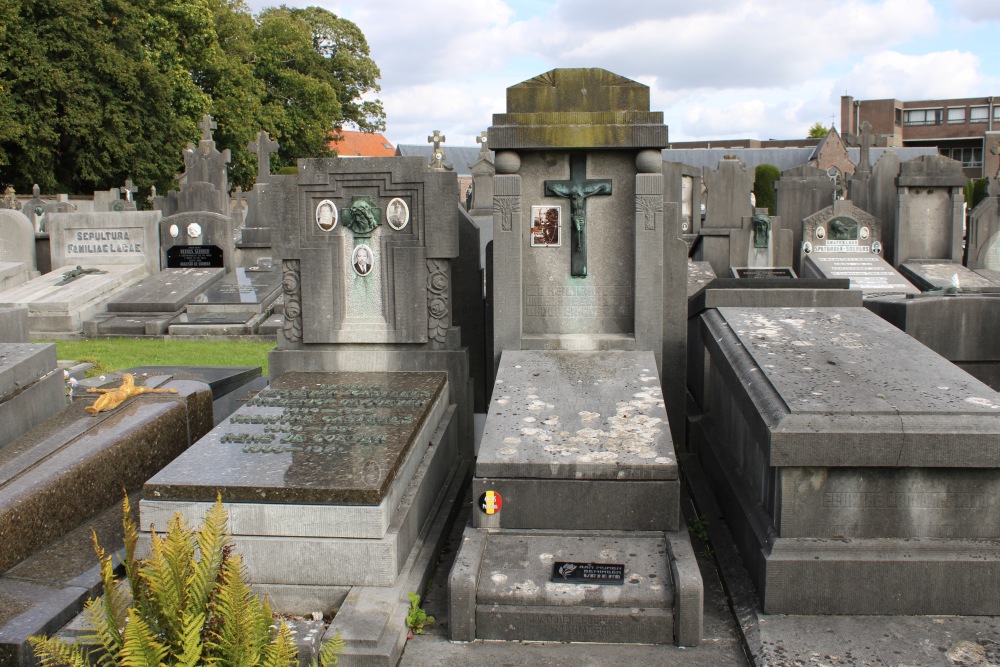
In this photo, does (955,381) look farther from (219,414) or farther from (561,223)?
(219,414)

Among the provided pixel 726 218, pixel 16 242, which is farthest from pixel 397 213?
pixel 16 242

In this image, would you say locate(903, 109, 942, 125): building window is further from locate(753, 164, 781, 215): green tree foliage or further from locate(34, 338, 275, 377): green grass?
locate(34, 338, 275, 377): green grass

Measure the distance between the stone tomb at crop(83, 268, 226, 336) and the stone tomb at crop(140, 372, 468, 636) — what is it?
8.75m

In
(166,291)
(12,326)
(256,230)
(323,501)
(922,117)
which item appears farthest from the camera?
(922,117)

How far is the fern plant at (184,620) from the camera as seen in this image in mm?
2500

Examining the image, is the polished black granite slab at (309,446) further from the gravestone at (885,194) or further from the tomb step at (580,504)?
the gravestone at (885,194)

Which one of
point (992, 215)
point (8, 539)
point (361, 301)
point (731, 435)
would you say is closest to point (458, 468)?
point (361, 301)

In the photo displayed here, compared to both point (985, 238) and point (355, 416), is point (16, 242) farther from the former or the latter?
point (985, 238)

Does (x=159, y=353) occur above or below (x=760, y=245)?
below

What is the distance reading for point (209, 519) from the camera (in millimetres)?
2816

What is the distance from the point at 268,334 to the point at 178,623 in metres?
10.1

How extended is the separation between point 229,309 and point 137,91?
21.0 m

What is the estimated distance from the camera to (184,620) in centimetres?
257

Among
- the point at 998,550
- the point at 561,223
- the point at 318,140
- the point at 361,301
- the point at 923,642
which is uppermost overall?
the point at 318,140
